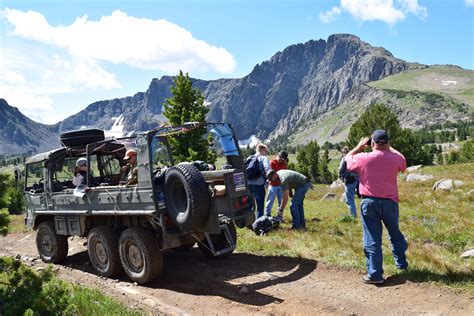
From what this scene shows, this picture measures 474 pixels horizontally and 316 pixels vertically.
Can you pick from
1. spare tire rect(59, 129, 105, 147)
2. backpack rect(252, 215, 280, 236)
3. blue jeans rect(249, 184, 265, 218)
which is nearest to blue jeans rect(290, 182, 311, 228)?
backpack rect(252, 215, 280, 236)

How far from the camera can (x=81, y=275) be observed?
34.2ft

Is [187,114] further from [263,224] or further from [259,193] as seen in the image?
[263,224]

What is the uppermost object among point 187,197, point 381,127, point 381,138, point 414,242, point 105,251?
point 381,127

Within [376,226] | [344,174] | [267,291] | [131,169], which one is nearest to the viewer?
[376,226]

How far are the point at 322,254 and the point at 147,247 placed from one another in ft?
12.8

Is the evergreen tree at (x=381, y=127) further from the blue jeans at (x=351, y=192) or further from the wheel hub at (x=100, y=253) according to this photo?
the wheel hub at (x=100, y=253)

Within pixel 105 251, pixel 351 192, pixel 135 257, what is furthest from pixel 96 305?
pixel 351 192

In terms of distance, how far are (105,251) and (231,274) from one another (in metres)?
3.00

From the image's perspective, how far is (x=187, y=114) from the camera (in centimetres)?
3662

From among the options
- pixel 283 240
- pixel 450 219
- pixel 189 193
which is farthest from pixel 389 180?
pixel 450 219

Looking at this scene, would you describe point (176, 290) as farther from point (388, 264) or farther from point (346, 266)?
point (388, 264)

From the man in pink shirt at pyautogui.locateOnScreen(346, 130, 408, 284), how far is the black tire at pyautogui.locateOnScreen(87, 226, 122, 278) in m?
5.50

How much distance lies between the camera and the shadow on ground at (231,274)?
8.28 metres

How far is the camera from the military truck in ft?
28.0
